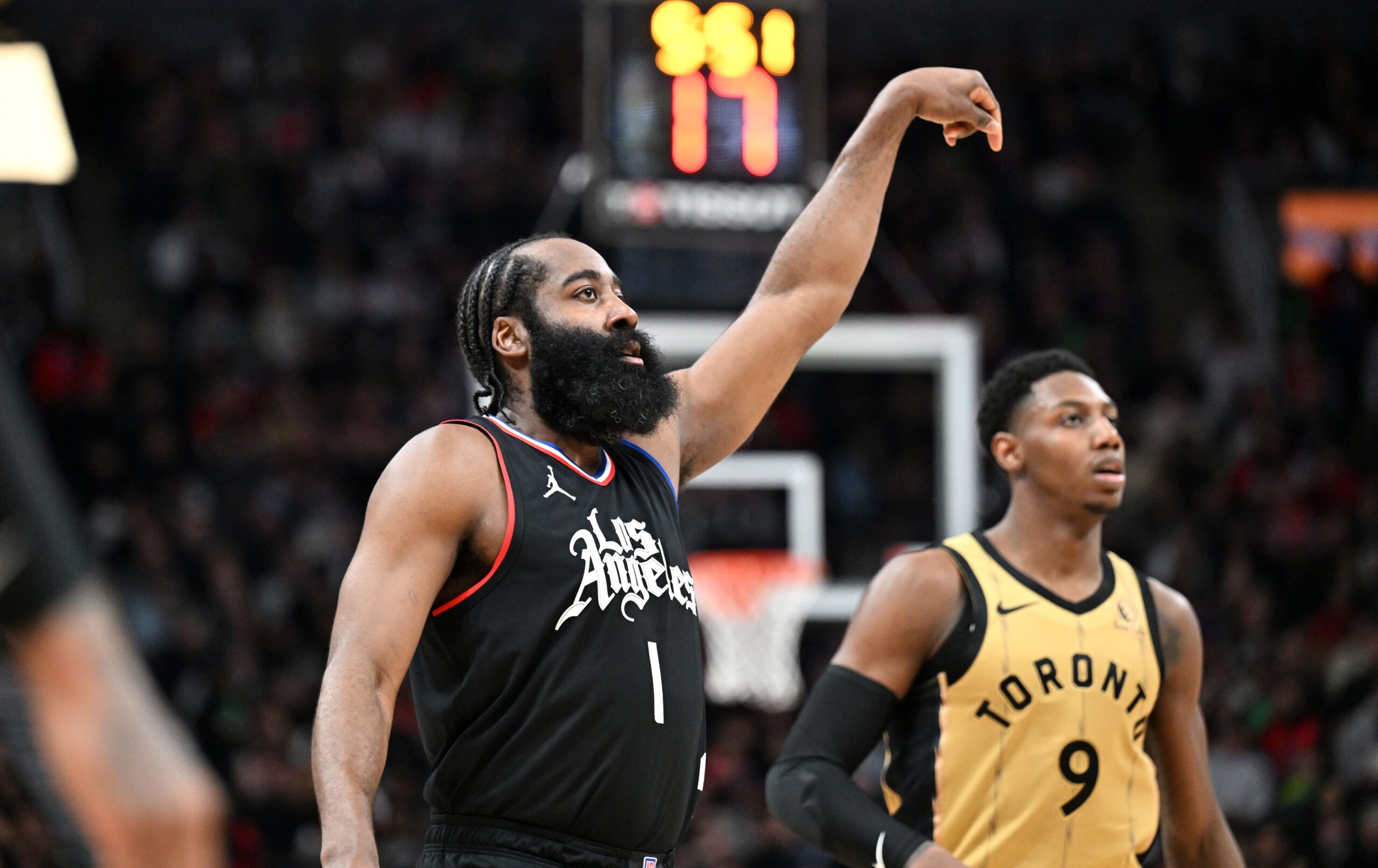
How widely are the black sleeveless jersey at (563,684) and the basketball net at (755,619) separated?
5.71 meters

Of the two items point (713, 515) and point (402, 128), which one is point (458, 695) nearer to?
point (713, 515)

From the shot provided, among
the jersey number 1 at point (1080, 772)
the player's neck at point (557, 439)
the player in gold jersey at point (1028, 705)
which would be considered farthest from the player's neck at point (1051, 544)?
the player's neck at point (557, 439)

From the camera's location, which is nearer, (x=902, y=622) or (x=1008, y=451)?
(x=902, y=622)

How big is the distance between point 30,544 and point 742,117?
22.6 ft

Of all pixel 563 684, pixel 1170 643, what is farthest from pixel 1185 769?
pixel 563 684

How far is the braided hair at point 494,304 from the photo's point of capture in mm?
4035

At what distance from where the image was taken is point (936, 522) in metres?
11.0

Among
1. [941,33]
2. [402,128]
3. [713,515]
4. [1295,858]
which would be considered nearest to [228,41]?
[402,128]

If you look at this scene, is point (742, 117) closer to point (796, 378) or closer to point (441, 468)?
point (796, 378)

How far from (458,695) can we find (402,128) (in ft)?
43.7

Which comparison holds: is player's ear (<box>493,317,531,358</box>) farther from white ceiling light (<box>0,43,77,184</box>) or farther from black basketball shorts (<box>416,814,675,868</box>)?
white ceiling light (<box>0,43,77,184</box>)

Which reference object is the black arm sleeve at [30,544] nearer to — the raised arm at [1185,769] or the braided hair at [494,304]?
the braided hair at [494,304]

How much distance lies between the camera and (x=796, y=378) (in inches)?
492

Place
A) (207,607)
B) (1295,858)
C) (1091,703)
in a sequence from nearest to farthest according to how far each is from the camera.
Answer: (1091,703) < (1295,858) < (207,607)
